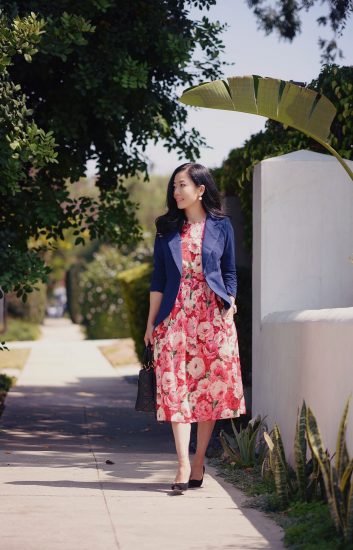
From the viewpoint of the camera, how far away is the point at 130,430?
10625mm

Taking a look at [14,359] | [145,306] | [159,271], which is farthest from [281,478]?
[14,359]

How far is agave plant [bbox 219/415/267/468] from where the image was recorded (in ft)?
25.5

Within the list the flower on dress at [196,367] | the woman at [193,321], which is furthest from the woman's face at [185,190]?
the flower on dress at [196,367]

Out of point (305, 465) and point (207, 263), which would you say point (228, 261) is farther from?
point (305, 465)

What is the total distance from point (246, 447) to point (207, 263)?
151 cm

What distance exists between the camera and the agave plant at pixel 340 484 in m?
5.13

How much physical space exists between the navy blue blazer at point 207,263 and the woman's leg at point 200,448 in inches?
29.8

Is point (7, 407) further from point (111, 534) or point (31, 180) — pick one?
point (111, 534)

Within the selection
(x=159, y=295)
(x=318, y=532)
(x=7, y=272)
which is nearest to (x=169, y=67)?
(x=7, y=272)

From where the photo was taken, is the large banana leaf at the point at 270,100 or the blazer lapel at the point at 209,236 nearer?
the blazer lapel at the point at 209,236

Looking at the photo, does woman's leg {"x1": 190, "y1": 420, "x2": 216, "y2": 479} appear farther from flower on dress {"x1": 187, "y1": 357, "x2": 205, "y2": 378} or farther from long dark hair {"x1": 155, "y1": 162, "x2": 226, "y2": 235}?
long dark hair {"x1": 155, "y1": 162, "x2": 226, "y2": 235}

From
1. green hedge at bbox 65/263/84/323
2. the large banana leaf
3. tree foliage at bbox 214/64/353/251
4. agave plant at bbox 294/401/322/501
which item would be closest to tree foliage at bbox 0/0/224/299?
→ tree foliage at bbox 214/64/353/251

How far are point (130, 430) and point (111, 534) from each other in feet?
16.5

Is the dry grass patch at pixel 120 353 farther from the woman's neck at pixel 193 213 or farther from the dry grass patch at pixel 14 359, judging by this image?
the woman's neck at pixel 193 213
